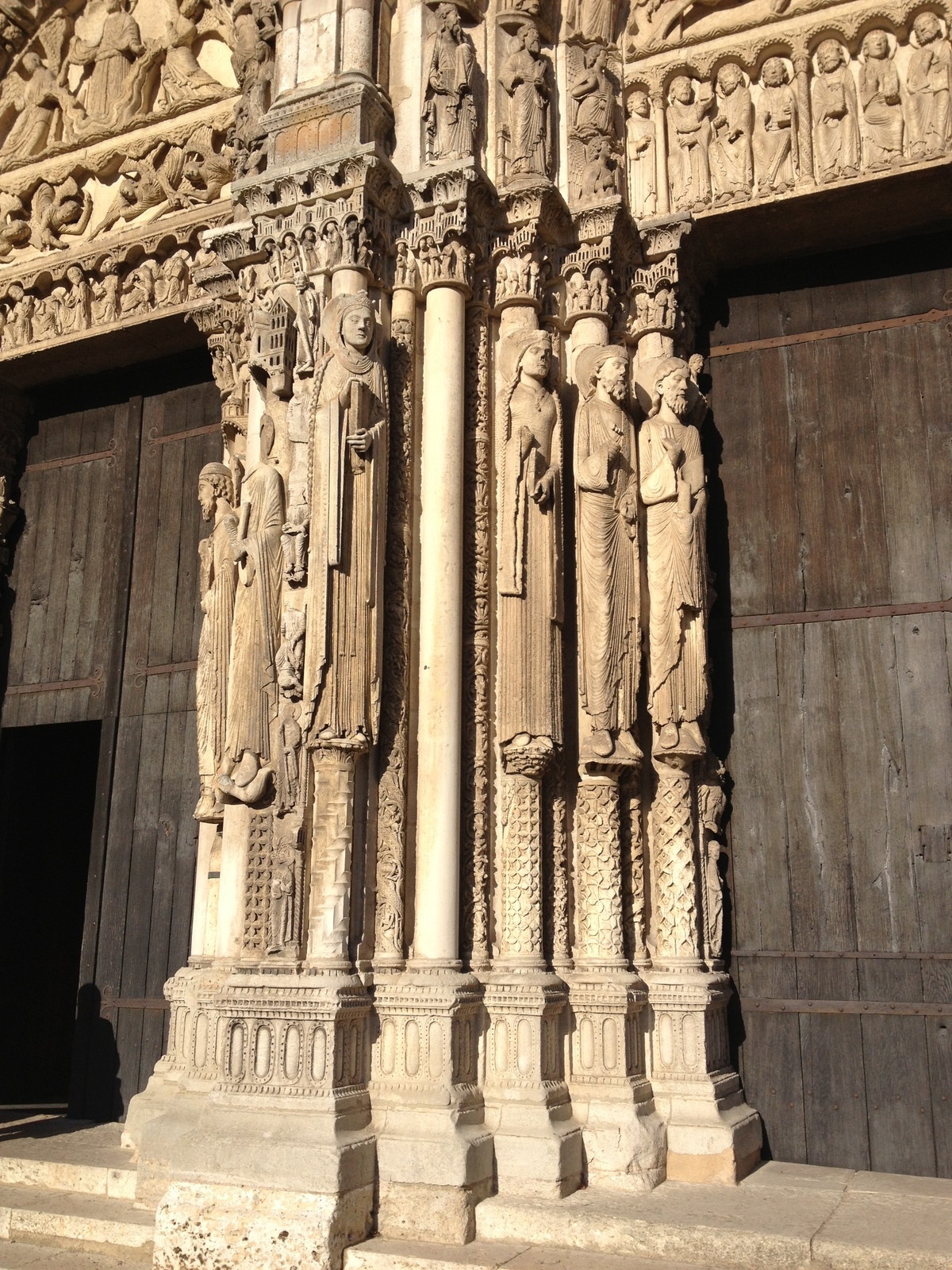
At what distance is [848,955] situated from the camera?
5.64 meters

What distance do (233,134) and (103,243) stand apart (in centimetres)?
139

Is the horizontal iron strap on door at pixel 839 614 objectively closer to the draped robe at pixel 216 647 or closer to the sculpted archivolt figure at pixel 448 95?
the draped robe at pixel 216 647

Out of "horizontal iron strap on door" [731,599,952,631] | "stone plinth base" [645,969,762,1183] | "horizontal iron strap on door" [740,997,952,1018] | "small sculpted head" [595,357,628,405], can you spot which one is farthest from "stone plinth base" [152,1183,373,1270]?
"small sculpted head" [595,357,628,405]

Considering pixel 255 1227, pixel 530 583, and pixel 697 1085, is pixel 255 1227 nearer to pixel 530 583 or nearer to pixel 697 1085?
pixel 697 1085

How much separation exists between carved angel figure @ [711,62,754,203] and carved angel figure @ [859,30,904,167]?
1.87 ft

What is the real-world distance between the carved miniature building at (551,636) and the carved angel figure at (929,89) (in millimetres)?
24

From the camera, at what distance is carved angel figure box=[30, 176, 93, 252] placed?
8016 millimetres

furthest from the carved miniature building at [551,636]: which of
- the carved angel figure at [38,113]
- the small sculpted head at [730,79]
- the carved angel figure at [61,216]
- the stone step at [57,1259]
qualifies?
the carved angel figure at [38,113]

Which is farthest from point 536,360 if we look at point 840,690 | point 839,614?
point 840,690

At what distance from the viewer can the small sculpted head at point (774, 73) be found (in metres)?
6.28

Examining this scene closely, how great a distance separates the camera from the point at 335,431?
17.5ft

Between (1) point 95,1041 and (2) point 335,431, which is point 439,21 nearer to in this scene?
(2) point 335,431

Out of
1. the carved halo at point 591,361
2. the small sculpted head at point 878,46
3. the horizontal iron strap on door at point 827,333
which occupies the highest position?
the small sculpted head at point 878,46

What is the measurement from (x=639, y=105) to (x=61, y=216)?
3.88 meters
